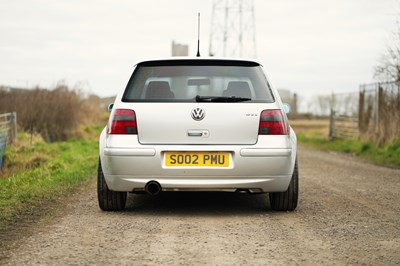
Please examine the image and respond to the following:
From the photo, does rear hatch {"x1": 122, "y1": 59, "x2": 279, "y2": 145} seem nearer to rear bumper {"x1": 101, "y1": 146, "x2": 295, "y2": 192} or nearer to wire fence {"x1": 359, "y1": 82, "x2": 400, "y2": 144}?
rear bumper {"x1": 101, "y1": 146, "x2": 295, "y2": 192}

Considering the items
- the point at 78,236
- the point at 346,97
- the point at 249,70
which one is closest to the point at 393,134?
the point at 346,97

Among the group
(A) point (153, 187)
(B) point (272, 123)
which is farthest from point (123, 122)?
(B) point (272, 123)

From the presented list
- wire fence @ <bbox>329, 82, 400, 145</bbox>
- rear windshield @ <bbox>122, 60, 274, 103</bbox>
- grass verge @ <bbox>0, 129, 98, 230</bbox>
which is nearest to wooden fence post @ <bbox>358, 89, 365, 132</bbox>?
wire fence @ <bbox>329, 82, 400, 145</bbox>

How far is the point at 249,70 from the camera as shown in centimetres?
694

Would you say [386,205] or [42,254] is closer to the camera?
[42,254]

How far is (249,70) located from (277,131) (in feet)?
2.47

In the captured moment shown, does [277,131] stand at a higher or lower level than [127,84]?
lower

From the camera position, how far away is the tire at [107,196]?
22.5 ft

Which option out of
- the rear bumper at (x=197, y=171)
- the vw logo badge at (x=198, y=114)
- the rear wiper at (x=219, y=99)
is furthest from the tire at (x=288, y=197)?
the vw logo badge at (x=198, y=114)

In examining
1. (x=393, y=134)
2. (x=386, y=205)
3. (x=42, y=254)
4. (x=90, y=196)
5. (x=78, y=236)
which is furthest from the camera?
(x=393, y=134)

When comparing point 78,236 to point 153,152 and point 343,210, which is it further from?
point 343,210

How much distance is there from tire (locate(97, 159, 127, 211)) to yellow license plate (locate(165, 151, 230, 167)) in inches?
31.9

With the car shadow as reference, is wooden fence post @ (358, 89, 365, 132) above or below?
above

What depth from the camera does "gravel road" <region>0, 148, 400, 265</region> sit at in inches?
187
